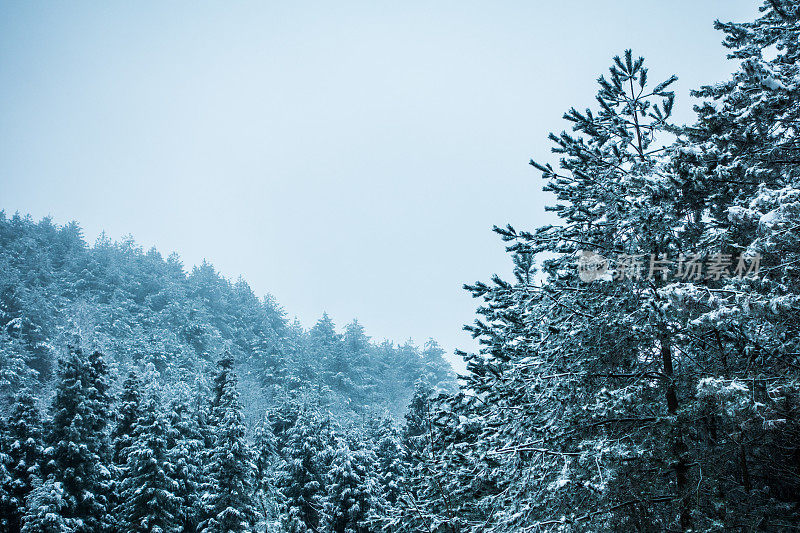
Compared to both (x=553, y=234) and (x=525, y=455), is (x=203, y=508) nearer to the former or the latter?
(x=525, y=455)

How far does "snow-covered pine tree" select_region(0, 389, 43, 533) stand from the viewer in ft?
73.9

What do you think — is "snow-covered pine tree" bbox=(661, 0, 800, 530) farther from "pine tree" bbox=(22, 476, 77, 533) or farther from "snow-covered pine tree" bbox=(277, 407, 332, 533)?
"pine tree" bbox=(22, 476, 77, 533)

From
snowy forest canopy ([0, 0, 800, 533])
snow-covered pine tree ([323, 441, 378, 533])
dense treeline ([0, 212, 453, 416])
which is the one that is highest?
dense treeline ([0, 212, 453, 416])

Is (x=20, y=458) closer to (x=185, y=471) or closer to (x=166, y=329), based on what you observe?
(x=185, y=471)

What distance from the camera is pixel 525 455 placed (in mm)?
7551

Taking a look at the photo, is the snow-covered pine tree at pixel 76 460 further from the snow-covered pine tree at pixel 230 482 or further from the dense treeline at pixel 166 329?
the dense treeline at pixel 166 329

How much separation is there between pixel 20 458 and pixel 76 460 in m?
3.92

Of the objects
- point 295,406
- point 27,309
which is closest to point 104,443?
point 295,406

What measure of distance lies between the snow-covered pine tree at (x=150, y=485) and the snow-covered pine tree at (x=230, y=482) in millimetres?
1871

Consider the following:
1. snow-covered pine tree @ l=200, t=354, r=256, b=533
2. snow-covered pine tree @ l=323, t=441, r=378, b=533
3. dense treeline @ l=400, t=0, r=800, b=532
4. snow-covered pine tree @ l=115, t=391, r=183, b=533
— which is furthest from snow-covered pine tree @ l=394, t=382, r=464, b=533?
snow-covered pine tree @ l=115, t=391, r=183, b=533

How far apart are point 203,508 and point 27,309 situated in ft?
148

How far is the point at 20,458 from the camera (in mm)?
23891

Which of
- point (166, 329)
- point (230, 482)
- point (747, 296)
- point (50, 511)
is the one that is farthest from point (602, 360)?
point (166, 329)

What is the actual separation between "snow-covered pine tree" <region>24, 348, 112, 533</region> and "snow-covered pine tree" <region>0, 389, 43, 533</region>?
104 centimetres
